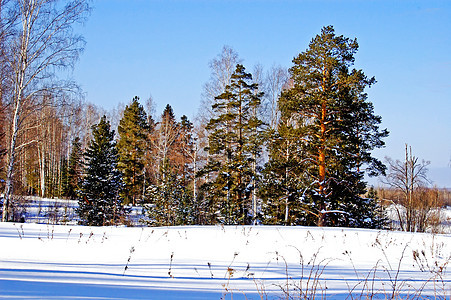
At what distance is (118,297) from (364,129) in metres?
16.4

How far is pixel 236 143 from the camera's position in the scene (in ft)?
68.6

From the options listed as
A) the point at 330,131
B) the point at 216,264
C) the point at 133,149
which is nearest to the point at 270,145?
the point at 330,131

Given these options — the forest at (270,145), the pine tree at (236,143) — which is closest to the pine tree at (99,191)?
the forest at (270,145)

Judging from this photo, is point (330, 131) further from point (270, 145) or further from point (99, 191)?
point (99, 191)

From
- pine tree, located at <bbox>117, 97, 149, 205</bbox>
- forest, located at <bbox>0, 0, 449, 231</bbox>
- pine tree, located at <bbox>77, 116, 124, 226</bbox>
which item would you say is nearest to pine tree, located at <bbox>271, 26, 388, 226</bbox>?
forest, located at <bbox>0, 0, 449, 231</bbox>

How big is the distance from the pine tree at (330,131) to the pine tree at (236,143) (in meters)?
4.36

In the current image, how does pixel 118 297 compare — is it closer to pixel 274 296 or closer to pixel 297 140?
pixel 274 296

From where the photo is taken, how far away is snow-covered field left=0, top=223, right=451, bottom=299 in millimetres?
3959

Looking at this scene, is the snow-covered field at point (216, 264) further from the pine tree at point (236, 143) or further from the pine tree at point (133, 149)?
the pine tree at point (133, 149)

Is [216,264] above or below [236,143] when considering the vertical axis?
below

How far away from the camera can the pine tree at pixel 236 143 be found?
20.3 meters

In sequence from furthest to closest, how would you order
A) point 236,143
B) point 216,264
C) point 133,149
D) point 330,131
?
point 133,149
point 236,143
point 330,131
point 216,264

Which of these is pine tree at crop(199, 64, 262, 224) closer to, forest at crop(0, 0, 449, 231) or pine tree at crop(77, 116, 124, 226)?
forest at crop(0, 0, 449, 231)

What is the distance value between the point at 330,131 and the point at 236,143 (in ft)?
22.4
